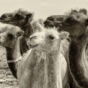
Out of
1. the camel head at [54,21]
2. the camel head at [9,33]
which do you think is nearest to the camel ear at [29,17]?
the camel head at [9,33]

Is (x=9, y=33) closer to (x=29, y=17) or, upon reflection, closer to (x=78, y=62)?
(x=29, y=17)

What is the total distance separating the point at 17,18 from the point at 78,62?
1.97 feet

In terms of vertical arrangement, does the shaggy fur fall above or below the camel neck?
above

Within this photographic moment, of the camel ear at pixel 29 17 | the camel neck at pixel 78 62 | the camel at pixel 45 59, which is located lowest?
the camel neck at pixel 78 62

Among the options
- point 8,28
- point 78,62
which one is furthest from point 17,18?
point 78,62

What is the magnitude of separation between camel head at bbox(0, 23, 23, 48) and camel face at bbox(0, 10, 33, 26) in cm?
11

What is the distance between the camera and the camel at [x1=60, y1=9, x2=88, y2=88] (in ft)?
10.1

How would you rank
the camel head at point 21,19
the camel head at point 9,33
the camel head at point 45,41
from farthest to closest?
the camel head at point 21,19, the camel head at point 9,33, the camel head at point 45,41

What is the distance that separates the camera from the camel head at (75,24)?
3064mm

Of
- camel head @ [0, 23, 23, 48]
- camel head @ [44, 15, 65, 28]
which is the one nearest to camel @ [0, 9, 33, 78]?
camel head @ [0, 23, 23, 48]

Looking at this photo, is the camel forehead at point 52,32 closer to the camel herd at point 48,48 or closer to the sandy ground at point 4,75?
the camel herd at point 48,48

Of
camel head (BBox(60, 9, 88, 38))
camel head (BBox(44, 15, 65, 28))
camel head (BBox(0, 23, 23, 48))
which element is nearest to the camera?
→ camel head (BBox(44, 15, 65, 28))

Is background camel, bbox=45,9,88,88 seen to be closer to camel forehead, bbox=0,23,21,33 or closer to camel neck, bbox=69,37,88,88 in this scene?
camel neck, bbox=69,37,88,88

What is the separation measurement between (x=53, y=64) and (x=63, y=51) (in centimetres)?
84
